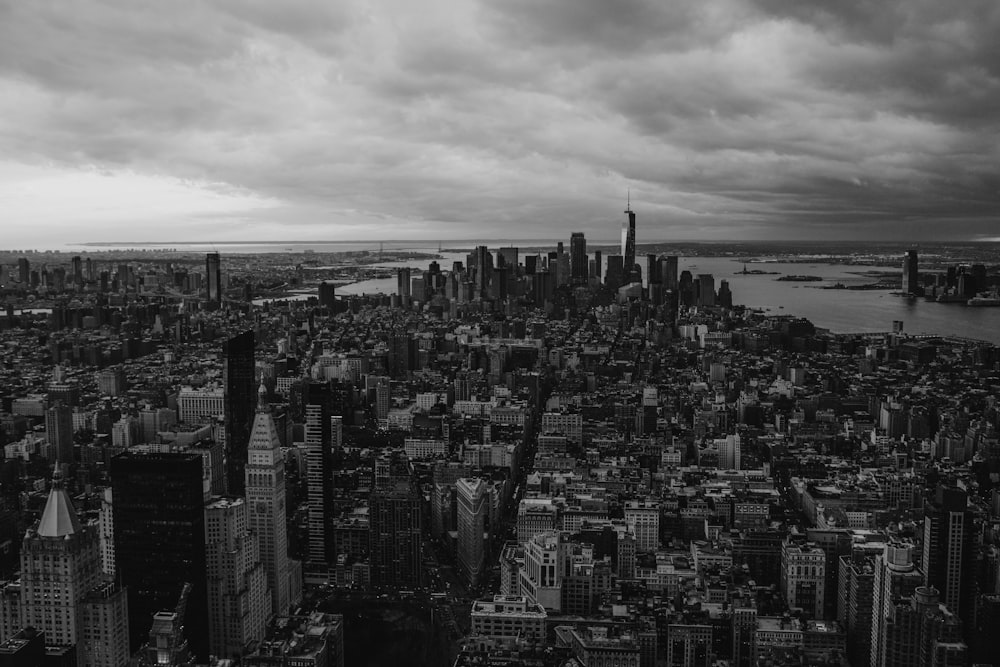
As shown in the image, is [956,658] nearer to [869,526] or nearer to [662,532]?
[869,526]

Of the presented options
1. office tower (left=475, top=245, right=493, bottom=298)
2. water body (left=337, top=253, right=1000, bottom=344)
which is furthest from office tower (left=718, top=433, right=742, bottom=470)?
office tower (left=475, top=245, right=493, bottom=298)

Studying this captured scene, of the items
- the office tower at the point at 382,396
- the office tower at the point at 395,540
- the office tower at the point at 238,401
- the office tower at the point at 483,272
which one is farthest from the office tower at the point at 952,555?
the office tower at the point at 483,272

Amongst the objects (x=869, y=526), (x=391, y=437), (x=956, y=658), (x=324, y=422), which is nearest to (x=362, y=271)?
(x=391, y=437)

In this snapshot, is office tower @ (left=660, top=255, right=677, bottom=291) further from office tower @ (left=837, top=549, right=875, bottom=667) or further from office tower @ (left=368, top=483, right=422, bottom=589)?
office tower @ (left=837, top=549, right=875, bottom=667)

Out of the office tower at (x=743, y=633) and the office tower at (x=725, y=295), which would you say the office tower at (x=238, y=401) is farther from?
the office tower at (x=725, y=295)

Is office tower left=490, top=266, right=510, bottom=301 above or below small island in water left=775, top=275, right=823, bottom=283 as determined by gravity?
below

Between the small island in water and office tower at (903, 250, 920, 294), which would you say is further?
the small island in water
